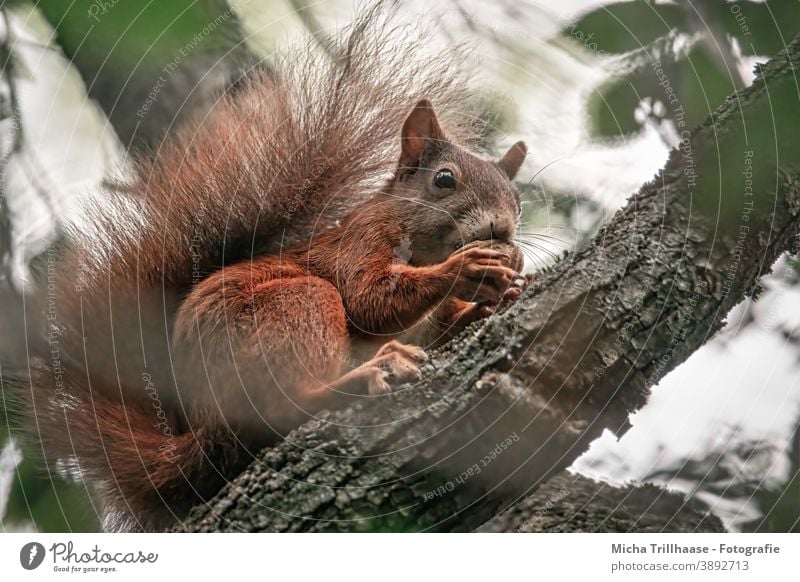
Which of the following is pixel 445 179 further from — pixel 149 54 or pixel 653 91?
pixel 149 54

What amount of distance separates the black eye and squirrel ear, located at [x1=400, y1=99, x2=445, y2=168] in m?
0.05

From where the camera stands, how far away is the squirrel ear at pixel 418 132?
134 cm

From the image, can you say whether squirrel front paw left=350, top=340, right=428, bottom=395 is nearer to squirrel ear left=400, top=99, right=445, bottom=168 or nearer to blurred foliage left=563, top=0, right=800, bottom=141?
squirrel ear left=400, top=99, right=445, bottom=168

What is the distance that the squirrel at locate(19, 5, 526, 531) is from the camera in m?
1.20

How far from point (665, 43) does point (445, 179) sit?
460 millimetres

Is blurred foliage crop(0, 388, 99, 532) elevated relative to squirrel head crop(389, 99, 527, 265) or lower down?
lower down

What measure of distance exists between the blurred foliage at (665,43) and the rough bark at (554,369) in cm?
20

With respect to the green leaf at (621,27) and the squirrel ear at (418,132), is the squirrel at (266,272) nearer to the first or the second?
the squirrel ear at (418,132)

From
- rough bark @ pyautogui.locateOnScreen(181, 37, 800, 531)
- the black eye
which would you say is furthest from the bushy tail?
rough bark @ pyautogui.locateOnScreen(181, 37, 800, 531)

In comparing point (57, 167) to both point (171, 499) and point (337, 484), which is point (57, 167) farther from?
point (337, 484)

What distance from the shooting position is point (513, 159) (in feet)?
4.54

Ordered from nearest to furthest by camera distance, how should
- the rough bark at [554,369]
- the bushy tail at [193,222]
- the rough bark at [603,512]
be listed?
the rough bark at [554,369] → the rough bark at [603,512] → the bushy tail at [193,222]

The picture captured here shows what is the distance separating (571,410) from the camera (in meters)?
1.04

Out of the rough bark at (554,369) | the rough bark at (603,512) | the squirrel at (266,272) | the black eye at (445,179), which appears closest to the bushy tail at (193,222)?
the squirrel at (266,272)
